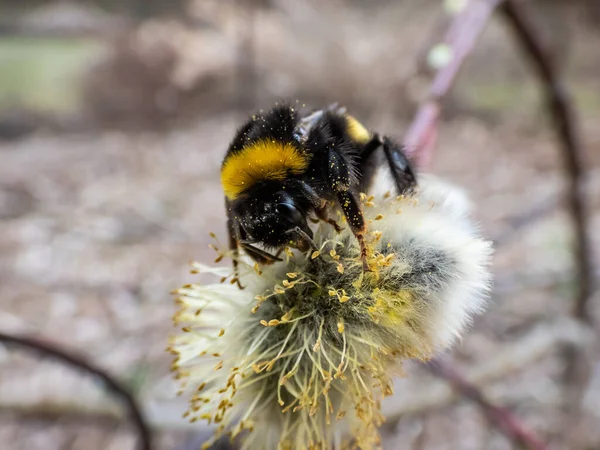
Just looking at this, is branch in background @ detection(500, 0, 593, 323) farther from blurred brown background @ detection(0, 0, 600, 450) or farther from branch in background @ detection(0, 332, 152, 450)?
branch in background @ detection(0, 332, 152, 450)

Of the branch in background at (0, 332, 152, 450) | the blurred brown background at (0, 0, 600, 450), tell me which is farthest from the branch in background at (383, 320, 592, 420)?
the branch in background at (0, 332, 152, 450)

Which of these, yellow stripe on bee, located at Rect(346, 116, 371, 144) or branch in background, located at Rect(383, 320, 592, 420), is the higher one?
yellow stripe on bee, located at Rect(346, 116, 371, 144)

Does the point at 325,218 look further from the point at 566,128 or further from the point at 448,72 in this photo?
the point at 566,128

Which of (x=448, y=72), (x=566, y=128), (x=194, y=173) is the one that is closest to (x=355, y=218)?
(x=448, y=72)

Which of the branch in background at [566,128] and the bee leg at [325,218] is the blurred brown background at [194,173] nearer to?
the branch in background at [566,128]

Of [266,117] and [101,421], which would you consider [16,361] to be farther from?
[266,117]

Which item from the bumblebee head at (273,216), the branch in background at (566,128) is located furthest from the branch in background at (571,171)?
the bumblebee head at (273,216)
